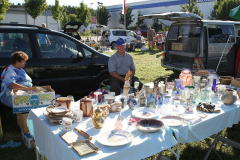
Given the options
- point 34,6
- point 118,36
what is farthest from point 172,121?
point 34,6

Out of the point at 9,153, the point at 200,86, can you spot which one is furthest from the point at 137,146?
the point at 9,153

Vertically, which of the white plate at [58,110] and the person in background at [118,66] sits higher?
the person in background at [118,66]

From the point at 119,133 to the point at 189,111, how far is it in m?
0.95

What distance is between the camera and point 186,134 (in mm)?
2107

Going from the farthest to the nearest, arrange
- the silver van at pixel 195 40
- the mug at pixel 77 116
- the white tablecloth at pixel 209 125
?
the silver van at pixel 195 40, the mug at pixel 77 116, the white tablecloth at pixel 209 125

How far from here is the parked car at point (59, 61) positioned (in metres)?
4.23

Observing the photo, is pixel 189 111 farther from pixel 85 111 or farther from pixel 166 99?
pixel 85 111

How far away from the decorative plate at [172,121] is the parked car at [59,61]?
9.57 ft

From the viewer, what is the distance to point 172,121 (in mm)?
2189

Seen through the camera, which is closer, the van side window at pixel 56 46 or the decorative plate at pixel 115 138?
the decorative plate at pixel 115 138

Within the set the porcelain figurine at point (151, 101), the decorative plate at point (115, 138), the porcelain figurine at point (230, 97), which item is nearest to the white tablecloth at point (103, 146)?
the decorative plate at point (115, 138)

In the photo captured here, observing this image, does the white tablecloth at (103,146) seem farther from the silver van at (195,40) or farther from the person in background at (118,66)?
the silver van at (195,40)

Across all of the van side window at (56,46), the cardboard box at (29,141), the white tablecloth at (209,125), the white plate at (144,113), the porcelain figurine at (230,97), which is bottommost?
the cardboard box at (29,141)

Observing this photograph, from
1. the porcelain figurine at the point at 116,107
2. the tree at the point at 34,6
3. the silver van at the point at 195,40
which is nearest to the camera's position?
the porcelain figurine at the point at 116,107
